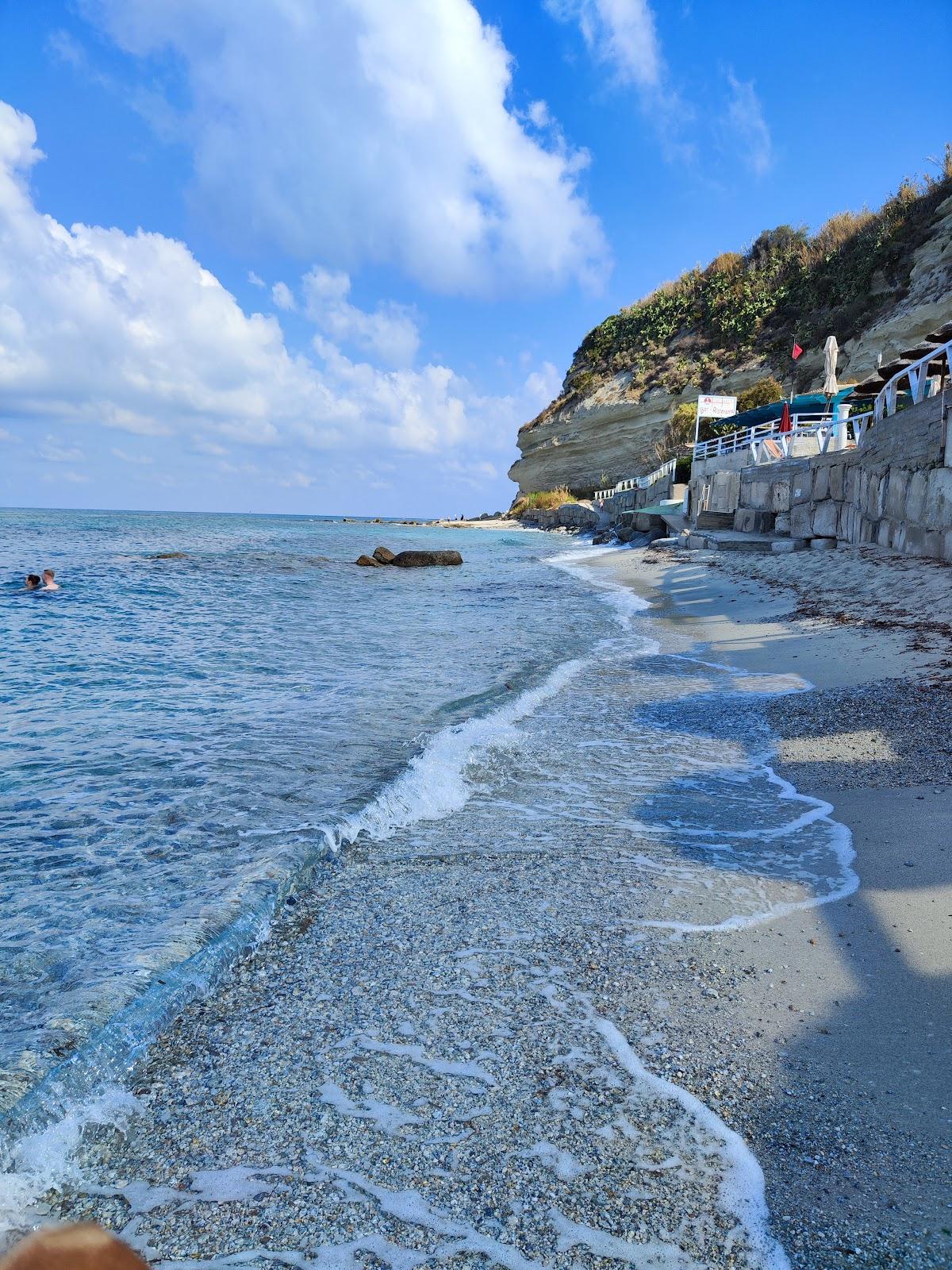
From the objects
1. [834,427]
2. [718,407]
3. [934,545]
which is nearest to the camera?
[934,545]

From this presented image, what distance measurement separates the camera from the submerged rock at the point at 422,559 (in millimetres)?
27750

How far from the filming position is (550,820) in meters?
4.64

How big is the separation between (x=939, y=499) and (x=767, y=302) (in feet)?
133

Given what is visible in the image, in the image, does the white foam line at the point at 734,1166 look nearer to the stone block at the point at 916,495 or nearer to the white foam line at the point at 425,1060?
the white foam line at the point at 425,1060

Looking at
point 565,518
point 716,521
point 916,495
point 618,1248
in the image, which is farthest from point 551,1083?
point 565,518

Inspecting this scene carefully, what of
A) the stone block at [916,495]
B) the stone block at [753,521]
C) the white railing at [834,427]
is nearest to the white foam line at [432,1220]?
the stone block at [916,495]

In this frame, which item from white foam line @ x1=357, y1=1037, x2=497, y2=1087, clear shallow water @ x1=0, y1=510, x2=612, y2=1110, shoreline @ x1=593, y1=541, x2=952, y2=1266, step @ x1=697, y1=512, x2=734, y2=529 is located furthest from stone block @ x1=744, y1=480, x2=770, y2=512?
white foam line @ x1=357, y1=1037, x2=497, y2=1087

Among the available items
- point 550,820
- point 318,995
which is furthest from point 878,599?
point 318,995

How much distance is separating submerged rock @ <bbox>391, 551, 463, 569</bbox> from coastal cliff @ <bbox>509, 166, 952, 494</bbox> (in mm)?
22287

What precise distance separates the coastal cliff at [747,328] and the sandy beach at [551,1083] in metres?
36.6

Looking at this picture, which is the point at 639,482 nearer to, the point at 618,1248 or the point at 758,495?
the point at 758,495

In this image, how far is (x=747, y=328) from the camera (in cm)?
4603

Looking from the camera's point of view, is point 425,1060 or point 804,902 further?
point 804,902

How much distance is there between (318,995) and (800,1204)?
1753mm
